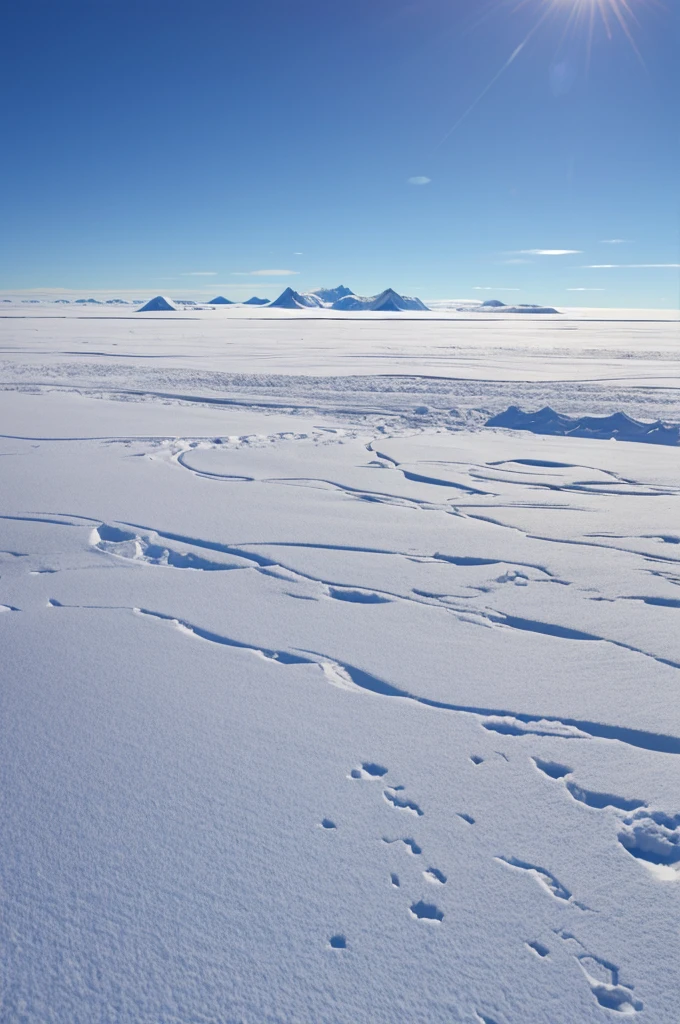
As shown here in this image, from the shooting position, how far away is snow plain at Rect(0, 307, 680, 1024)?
1.64 meters

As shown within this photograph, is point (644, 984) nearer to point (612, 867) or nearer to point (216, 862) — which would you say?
point (612, 867)

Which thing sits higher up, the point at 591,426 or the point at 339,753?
the point at 591,426

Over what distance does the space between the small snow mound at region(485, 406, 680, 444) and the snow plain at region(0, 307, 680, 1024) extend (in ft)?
9.49

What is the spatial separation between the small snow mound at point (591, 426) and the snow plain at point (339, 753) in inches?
114

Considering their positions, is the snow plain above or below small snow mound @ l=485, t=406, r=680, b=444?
below

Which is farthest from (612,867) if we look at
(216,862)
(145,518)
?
(145,518)

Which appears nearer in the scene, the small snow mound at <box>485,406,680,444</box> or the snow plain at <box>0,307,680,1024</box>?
the snow plain at <box>0,307,680,1024</box>

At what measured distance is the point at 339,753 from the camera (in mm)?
2424

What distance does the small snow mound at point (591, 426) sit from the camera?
26.9 feet

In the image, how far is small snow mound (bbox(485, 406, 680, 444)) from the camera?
26.9 ft

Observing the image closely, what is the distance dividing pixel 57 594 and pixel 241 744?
1689 mm

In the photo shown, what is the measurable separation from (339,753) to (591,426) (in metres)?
7.33

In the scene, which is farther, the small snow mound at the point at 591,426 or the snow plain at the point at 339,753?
the small snow mound at the point at 591,426

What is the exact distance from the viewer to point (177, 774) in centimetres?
229
